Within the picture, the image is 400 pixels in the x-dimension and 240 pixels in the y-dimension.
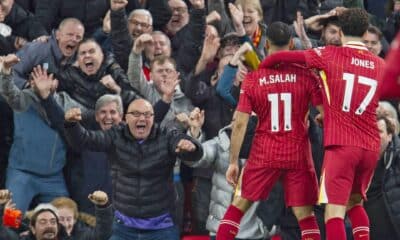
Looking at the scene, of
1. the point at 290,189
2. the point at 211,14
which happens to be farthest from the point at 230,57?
the point at 290,189

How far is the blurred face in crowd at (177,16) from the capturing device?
1556cm

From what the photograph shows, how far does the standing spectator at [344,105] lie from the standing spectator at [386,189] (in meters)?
1.85

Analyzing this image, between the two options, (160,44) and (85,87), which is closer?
(85,87)

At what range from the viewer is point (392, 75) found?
20.2ft

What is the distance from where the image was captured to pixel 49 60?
13.9 meters

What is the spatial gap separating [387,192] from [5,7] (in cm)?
516

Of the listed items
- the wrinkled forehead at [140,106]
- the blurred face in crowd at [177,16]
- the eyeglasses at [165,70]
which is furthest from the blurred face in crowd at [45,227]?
the blurred face in crowd at [177,16]

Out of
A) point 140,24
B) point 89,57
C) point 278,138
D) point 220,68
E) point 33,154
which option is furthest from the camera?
point 140,24

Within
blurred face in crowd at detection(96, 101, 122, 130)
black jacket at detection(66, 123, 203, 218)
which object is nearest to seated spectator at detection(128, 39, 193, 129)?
blurred face in crowd at detection(96, 101, 122, 130)

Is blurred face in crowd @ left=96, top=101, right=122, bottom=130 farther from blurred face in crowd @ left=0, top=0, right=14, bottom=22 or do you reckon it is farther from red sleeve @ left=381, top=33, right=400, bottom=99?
red sleeve @ left=381, top=33, right=400, bottom=99

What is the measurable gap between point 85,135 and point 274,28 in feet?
7.77

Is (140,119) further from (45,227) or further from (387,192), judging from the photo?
(387,192)

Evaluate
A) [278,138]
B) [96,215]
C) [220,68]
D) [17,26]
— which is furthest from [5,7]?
[278,138]

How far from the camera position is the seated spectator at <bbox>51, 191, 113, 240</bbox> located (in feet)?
39.6
